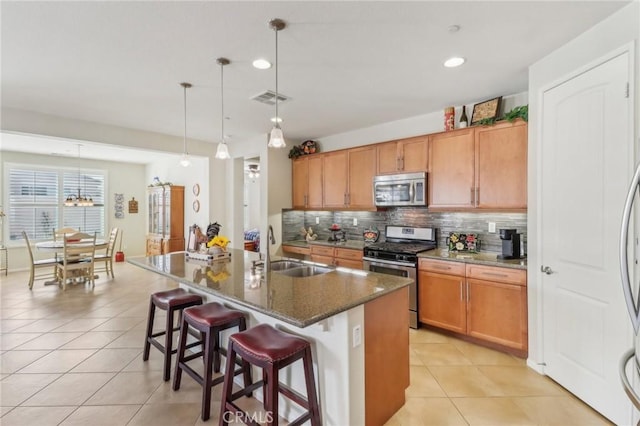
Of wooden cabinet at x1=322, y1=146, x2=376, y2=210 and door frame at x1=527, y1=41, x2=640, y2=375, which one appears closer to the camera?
door frame at x1=527, y1=41, x2=640, y2=375

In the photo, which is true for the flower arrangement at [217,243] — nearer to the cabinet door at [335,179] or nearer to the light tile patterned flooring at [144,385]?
the light tile patterned flooring at [144,385]

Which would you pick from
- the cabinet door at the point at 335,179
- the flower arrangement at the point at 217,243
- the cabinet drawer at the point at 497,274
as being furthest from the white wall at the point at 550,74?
the flower arrangement at the point at 217,243

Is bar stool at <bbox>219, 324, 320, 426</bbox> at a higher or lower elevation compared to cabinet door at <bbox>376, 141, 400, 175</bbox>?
lower

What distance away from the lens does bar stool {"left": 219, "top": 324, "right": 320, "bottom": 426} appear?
157cm

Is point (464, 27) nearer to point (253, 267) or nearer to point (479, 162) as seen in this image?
point (479, 162)

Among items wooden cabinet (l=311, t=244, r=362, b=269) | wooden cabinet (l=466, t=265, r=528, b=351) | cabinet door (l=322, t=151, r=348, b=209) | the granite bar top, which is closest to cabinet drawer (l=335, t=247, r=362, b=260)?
wooden cabinet (l=311, t=244, r=362, b=269)

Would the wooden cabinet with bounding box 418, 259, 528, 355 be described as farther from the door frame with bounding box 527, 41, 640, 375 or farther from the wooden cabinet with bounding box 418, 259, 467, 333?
the door frame with bounding box 527, 41, 640, 375

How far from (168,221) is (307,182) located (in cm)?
384

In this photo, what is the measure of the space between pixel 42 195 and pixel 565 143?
30.5 feet

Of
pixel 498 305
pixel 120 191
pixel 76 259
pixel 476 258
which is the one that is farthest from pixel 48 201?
pixel 498 305

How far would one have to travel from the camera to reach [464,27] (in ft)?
6.63

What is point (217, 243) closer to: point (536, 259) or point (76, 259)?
point (536, 259)

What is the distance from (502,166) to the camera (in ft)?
9.97

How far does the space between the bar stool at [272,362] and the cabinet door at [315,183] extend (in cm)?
314
